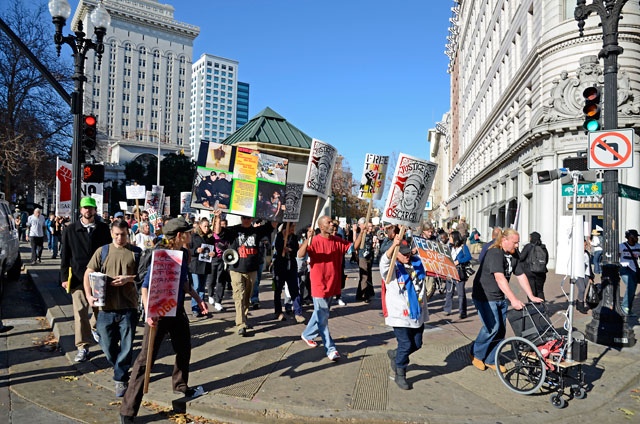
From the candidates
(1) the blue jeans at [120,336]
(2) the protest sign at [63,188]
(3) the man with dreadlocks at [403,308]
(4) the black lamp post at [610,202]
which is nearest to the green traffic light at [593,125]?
(4) the black lamp post at [610,202]

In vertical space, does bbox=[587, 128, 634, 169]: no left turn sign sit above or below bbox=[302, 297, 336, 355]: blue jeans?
above

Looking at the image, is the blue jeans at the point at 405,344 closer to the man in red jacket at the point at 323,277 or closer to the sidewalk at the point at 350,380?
the sidewalk at the point at 350,380

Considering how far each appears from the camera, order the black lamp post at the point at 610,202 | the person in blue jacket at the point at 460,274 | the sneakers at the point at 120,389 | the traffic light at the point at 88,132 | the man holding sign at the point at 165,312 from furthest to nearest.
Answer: the traffic light at the point at 88,132 < the person in blue jacket at the point at 460,274 < the black lamp post at the point at 610,202 < the sneakers at the point at 120,389 < the man holding sign at the point at 165,312

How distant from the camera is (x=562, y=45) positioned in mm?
22547

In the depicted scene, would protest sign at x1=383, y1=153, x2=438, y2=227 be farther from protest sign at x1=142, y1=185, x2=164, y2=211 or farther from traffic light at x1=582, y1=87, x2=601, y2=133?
protest sign at x1=142, y1=185, x2=164, y2=211

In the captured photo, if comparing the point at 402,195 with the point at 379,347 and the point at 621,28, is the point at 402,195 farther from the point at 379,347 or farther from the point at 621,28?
the point at 621,28

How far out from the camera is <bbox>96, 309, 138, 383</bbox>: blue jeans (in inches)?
199

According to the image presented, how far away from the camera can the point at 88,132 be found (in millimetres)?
10125

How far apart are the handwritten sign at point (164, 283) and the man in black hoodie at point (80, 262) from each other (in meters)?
2.09

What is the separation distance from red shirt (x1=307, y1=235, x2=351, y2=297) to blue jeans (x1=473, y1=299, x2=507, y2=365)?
1.86 meters

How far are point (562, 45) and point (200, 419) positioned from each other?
24.1m

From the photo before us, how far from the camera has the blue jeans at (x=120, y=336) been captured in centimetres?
507

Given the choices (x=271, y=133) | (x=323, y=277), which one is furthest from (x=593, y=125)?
(x=271, y=133)

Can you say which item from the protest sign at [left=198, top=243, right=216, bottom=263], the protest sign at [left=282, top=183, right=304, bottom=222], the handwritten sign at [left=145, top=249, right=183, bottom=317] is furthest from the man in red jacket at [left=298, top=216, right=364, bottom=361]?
the protest sign at [left=198, top=243, right=216, bottom=263]
